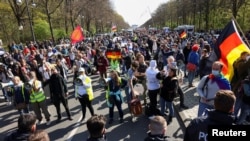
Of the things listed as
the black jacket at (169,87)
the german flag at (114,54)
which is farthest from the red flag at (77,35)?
the black jacket at (169,87)

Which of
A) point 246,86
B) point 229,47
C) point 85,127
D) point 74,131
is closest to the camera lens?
point 229,47

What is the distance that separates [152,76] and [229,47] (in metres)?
2.51

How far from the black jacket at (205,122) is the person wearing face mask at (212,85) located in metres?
2.39

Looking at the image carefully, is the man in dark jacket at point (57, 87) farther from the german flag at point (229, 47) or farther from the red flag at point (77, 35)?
the red flag at point (77, 35)

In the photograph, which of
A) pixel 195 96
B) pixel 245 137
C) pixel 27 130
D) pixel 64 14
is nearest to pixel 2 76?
pixel 195 96

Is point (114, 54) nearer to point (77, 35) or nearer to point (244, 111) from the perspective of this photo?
point (77, 35)

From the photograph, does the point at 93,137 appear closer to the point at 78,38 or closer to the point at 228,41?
the point at 228,41

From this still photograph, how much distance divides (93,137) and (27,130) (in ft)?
3.10

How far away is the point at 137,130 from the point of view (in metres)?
7.28

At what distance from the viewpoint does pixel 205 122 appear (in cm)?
310

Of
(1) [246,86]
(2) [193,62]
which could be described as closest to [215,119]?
(1) [246,86]

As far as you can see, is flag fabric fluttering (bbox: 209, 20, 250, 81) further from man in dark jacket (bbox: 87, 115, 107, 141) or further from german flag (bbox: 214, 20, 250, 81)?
man in dark jacket (bbox: 87, 115, 107, 141)

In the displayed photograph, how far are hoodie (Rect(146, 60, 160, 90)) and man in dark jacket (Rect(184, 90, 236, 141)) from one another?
4255 millimetres

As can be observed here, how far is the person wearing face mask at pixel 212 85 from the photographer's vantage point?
5379 millimetres
